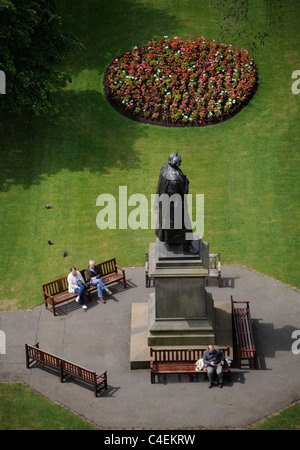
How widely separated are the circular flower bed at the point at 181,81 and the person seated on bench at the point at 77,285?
10.6 meters

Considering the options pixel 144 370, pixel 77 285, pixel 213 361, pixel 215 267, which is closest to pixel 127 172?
pixel 215 267

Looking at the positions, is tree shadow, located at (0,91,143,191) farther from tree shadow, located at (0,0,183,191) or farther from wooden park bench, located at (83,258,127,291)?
wooden park bench, located at (83,258,127,291)

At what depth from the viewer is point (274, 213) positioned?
92.4ft

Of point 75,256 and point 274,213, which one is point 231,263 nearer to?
point 274,213

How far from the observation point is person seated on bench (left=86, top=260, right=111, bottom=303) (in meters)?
24.7

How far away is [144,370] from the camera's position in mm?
22156

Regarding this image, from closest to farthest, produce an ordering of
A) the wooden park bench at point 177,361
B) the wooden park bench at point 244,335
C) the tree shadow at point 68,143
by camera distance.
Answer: the wooden park bench at point 177,361, the wooden park bench at point 244,335, the tree shadow at point 68,143

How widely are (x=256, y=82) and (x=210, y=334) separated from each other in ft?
52.0

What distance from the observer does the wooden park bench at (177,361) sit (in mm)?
21484

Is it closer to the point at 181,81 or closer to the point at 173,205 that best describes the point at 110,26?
the point at 181,81

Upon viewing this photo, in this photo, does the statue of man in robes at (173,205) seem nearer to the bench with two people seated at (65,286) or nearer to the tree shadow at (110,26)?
the bench with two people seated at (65,286)

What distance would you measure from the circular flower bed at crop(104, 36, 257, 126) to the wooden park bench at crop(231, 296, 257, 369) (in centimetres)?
1153

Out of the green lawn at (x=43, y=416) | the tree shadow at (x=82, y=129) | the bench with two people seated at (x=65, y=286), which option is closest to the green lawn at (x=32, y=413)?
the green lawn at (x=43, y=416)
